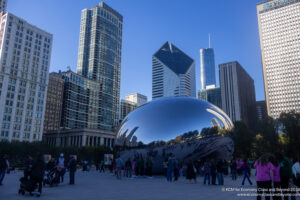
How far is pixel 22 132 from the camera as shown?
9338 centimetres

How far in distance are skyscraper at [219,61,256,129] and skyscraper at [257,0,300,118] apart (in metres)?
24.4

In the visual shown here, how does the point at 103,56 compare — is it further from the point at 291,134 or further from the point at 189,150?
the point at 189,150

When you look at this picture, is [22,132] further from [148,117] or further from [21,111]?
[148,117]

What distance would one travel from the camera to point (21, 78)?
95938mm

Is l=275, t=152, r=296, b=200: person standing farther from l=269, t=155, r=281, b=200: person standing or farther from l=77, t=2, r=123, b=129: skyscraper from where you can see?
l=77, t=2, r=123, b=129: skyscraper

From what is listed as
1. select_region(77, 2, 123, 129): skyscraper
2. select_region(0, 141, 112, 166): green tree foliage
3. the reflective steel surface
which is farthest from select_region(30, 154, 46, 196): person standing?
select_region(77, 2, 123, 129): skyscraper

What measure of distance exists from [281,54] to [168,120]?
149m

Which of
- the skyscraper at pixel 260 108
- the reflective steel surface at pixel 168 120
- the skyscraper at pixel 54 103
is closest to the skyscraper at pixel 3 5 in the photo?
the skyscraper at pixel 54 103

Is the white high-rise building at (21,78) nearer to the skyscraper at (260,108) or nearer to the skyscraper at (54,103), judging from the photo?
the skyscraper at (54,103)

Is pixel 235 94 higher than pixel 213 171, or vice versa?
pixel 235 94

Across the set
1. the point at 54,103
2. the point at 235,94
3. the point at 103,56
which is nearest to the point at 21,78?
the point at 54,103

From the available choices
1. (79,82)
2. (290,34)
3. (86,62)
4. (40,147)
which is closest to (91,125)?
(79,82)

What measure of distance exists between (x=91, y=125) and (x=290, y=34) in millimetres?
125453

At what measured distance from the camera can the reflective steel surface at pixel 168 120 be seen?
1459cm
